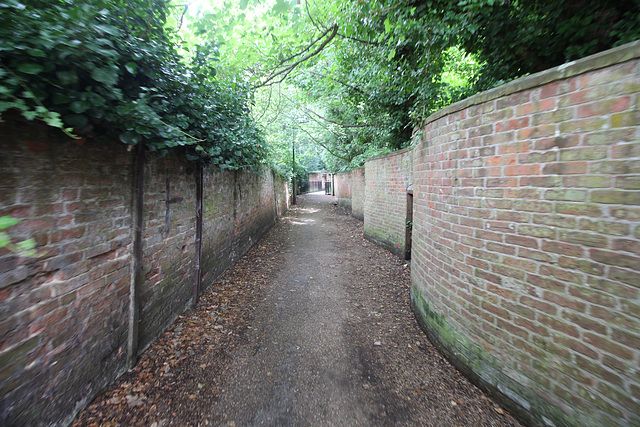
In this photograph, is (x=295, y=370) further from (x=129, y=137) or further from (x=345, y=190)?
(x=345, y=190)

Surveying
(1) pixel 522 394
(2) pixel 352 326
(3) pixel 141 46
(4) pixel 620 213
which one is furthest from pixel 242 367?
(4) pixel 620 213

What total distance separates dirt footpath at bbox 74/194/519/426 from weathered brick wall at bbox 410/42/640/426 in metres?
0.51

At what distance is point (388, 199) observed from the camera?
23.3 feet

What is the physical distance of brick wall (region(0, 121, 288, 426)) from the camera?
1.51m

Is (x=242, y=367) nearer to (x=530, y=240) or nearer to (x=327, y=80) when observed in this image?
(x=530, y=240)

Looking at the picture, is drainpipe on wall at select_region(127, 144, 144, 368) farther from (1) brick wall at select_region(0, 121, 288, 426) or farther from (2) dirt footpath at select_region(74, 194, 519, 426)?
(2) dirt footpath at select_region(74, 194, 519, 426)

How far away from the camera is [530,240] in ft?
6.29

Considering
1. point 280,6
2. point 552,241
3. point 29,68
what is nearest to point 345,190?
point 280,6

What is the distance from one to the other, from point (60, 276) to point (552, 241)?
3.39 m

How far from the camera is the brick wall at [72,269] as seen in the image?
1514 millimetres

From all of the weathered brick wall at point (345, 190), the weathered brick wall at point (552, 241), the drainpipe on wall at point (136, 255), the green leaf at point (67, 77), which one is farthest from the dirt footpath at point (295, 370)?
the weathered brick wall at point (345, 190)

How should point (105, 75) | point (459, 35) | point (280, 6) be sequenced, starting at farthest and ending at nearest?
point (459, 35), point (280, 6), point (105, 75)

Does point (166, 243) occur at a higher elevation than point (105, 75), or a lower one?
lower

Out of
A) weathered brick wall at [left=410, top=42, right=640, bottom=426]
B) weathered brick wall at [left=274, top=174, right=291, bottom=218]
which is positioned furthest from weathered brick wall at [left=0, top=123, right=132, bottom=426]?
weathered brick wall at [left=274, top=174, right=291, bottom=218]
